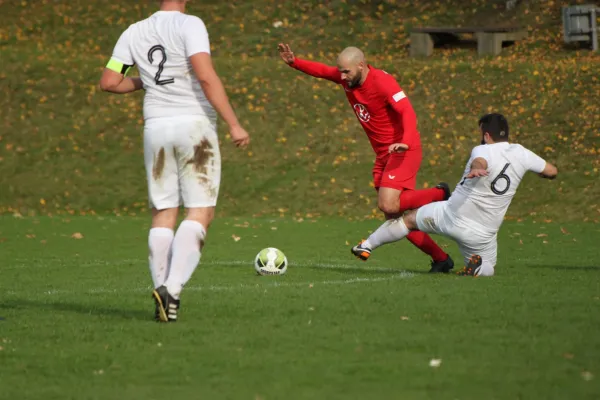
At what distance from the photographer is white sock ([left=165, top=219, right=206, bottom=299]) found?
7438mm

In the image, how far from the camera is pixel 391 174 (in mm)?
11266

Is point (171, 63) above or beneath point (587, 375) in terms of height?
above

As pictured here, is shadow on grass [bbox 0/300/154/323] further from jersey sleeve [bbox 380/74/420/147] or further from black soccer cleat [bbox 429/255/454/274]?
jersey sleeve [bbox 380/74/420/147]

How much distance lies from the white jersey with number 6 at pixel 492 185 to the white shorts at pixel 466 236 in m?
0.04

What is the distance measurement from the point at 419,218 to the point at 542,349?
4.49 metres

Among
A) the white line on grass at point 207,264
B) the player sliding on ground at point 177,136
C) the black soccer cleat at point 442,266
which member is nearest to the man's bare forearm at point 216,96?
the player sliding on ground at point 177,136

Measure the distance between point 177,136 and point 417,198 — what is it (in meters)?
4.18

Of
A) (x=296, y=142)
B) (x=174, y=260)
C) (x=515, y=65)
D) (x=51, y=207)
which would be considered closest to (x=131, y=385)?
(x=174, y=260)

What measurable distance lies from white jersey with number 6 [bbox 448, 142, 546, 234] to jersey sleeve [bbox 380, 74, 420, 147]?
70cm

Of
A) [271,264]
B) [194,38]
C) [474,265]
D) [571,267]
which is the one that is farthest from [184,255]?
[571,267]

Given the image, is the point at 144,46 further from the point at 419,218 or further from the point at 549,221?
the point at 549,221

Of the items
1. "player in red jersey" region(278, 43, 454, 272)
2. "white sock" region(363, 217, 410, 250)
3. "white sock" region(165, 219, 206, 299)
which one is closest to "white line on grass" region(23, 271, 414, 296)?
"white sock" region(363, 217, 410, 250)

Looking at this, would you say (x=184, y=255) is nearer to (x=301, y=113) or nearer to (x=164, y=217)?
(x=164, y=217)

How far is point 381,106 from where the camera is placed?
11289 mm
